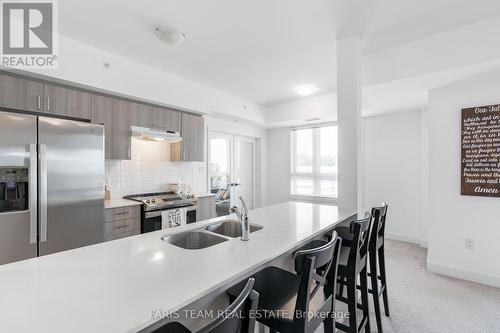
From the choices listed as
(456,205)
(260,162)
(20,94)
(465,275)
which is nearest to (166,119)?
(20,94)

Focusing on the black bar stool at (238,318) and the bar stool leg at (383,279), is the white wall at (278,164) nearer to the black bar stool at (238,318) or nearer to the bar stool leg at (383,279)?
the bar stool leg at (383,279)

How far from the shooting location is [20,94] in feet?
7.47

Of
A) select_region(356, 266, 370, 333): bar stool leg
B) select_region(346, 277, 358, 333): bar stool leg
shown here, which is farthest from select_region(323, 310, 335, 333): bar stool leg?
select_region(356, 266, 370, 333): bar stool leg

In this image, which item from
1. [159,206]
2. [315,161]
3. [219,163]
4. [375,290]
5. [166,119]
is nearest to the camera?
[375,290]

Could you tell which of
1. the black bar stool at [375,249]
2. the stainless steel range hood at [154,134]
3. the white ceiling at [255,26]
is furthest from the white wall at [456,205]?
the stainless steel range hood at [154,134]

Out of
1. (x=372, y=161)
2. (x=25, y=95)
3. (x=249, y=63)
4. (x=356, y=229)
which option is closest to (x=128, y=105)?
(x=25, y=95)

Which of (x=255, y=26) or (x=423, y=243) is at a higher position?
(x=255, y=26)

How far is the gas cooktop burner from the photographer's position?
10.3 feet

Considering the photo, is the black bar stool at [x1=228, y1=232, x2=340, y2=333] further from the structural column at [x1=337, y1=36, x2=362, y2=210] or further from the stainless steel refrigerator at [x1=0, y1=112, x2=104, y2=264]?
the stainless steel refrigerator at [x1=0, y1=112, x2=104, y2=264]

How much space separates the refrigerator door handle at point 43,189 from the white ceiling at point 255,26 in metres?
1.28

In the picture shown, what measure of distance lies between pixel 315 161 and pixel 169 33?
407 cm

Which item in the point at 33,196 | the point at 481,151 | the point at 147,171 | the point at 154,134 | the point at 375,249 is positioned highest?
the point at 154,134

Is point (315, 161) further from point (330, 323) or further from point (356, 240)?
point (330, 323)

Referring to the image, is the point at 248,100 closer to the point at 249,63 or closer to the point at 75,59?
the point at 249,63
